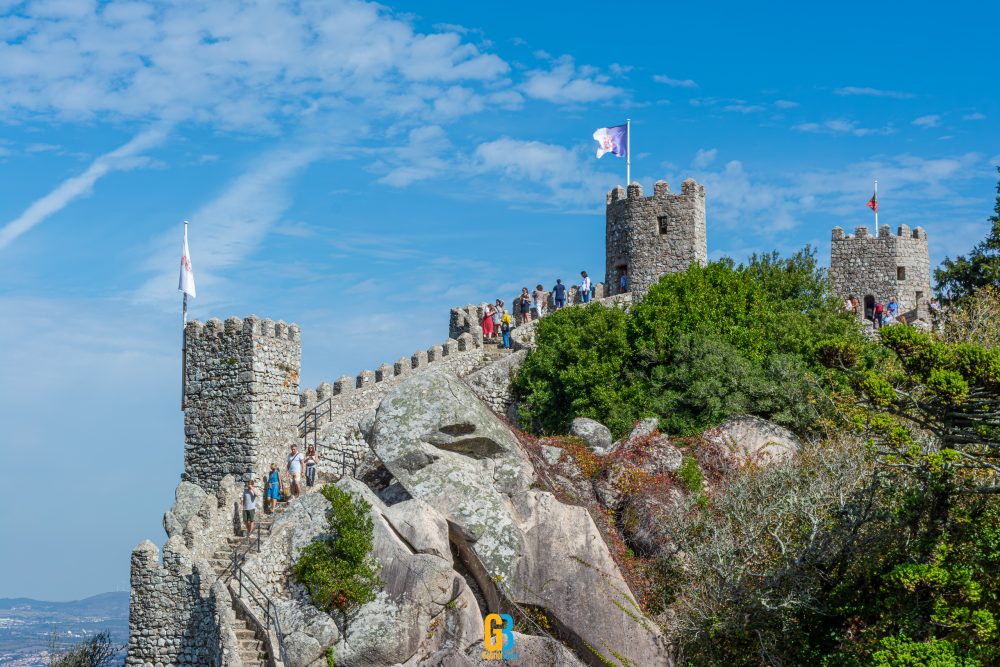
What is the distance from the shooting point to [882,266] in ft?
174

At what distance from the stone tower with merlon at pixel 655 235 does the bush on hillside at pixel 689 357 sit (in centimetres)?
591

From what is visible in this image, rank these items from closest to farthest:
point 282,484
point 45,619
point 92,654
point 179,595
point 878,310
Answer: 1. point 179,595
2. point 282,484
3. point 92,654
4. point 878,310
5. point 45,619

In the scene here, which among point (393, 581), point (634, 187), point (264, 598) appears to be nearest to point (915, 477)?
point (393, 581)

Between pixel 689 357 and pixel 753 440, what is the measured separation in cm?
464

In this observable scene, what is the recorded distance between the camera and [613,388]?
34812 mm

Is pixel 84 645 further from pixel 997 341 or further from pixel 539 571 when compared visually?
pixel 997 341

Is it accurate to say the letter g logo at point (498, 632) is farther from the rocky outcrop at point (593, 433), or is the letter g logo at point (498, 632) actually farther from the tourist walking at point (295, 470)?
the rocky outcrop at point (593, 433)

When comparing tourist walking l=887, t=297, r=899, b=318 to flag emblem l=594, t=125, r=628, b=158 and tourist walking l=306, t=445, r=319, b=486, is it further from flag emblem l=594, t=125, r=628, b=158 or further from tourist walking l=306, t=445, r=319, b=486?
tourist walking l=306, t=445, r=319, b=486

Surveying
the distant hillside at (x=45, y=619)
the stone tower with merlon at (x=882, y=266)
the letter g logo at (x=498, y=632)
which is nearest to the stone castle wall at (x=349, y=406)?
the letter g logo at (x=498, y=632)

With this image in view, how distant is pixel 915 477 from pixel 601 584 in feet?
21.4

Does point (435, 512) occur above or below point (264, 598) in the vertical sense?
above

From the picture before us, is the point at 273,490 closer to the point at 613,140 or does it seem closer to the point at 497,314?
the point at 497,314

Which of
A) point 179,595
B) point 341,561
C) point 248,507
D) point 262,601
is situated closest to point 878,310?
point 248,507

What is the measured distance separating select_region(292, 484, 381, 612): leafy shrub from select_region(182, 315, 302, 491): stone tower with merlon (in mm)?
4954
